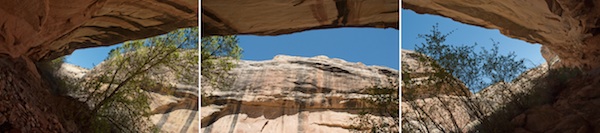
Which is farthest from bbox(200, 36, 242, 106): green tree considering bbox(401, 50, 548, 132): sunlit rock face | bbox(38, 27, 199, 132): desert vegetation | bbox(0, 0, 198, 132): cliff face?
bbox(38, 27, 199, 132): desert vegetation

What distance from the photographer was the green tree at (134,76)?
4227 mm

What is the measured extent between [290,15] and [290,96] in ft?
1.57

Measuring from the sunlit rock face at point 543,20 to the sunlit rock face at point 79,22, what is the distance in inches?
85.4

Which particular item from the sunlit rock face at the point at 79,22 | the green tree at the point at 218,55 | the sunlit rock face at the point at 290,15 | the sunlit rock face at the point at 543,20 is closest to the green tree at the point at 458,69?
the sunlit rock face at the point at 543,20

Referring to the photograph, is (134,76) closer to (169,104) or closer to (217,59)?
(169,104)

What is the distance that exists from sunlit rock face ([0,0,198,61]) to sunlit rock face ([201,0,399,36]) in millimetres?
1159

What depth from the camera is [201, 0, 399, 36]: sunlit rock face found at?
2309mm

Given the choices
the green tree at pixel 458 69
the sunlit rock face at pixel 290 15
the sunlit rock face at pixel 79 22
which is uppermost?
the sunlit rock face at pixel 79 22

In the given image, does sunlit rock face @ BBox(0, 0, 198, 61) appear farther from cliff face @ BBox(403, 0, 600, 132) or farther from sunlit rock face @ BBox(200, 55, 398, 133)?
cliff face @ BBox(403, 0, 600, 132)

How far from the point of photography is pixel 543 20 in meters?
3.59

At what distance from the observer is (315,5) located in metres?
2.61

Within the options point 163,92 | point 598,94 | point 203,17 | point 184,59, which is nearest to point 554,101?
point 598,94

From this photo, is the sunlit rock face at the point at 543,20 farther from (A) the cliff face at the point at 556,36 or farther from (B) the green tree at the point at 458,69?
(B) the green tree at the point at 458,69

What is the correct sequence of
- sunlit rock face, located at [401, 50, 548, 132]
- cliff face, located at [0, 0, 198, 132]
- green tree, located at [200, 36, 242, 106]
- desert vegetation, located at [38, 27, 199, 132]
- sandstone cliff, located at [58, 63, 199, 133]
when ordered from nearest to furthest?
green tree, located at [200, 36, 242, 106] < cliff face, located at [0, 0, 198, 132] < sunlit rock face, located at [401, 50, 548, 132] < desert vegetation, located at [38, 27, 199, 132] < sandstone cliff, located at [58, 63, 199, 133]
